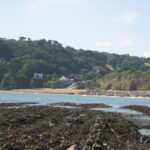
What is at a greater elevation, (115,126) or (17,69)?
(17,69)

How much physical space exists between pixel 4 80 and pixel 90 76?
4584 centimetres

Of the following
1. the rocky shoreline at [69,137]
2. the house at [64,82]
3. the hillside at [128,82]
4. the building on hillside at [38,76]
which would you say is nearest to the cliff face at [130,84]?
the hillside at [128,82]

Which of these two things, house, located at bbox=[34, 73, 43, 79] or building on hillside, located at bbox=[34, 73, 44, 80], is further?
building on hillside, located at bbox=[34, 73, 44, 80]

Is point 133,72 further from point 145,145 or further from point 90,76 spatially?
point 145,145

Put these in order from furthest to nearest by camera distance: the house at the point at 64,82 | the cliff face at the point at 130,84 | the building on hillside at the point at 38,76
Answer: the building on hillside at the point at 38,76
the house at the point at 64,82
the cliff face at the point at 130,84

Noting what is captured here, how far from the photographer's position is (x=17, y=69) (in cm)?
17700

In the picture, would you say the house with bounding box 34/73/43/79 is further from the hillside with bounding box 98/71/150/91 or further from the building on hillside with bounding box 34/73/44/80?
the hillside with bounding box 98/71/150/91

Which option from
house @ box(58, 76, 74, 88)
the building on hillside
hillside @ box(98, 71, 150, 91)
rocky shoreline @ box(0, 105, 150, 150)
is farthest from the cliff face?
rocky shoreline @ box(0, 105, 150, 150)

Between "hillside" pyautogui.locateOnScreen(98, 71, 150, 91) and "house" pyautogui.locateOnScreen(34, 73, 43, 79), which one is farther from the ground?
"house" pyautogui.locateOnScreen(34, 73, 43, 79)

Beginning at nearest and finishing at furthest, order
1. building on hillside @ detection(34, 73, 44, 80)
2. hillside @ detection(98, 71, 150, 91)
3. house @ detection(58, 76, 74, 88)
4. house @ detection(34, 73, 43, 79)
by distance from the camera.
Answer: hillside @ detection(98, 71, 150, 91)
house @ detection(58, 76, 74, 88)
house @ detection(34, 73, 43, 79)
building on hillside @ detection(34, 73, 44, 80)

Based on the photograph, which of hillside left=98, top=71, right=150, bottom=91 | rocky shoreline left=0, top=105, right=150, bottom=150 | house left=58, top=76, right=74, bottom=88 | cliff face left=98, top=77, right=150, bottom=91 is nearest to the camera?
rocky shoreline left=0, top=105, right=150, bottom=150

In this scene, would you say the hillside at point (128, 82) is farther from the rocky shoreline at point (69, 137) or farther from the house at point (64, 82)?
the rocky shoreline at point (69, 137)

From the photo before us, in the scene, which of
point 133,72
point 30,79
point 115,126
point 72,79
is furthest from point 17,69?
point 115,126

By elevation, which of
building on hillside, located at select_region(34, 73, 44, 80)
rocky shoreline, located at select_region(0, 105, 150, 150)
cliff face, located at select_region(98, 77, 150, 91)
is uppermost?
building on hillside, located at select_region(34, 73, 44, 80)
